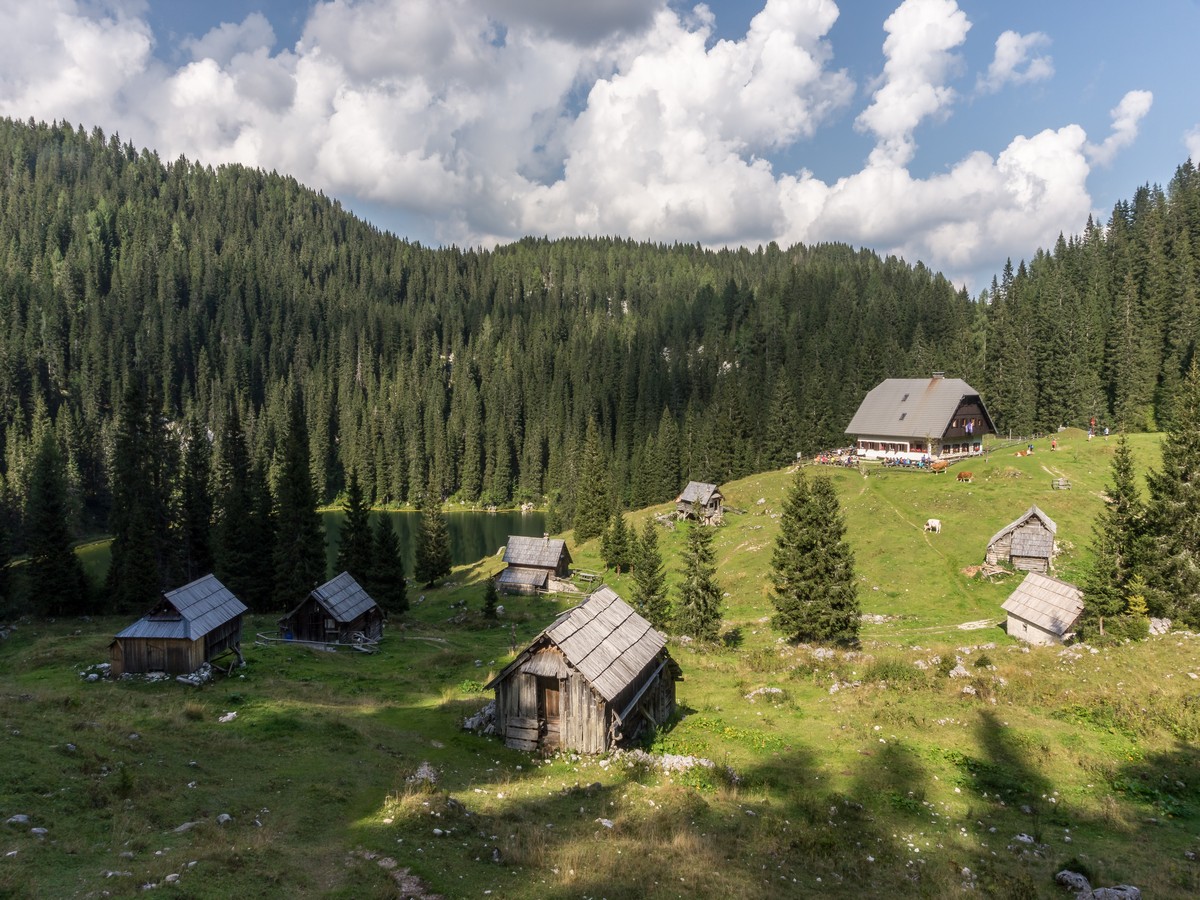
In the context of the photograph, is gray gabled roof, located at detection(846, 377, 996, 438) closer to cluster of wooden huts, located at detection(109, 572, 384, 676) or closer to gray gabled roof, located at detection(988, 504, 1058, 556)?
gray gabled roof, located at detection(988, 504, 1058, 556)

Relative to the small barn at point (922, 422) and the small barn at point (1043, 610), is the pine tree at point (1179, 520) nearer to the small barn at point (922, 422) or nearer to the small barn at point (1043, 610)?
the small barn at point (1043, 610)

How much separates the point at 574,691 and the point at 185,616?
24.0m

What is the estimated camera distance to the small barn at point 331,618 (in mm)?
48969

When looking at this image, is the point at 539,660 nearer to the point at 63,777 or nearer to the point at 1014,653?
the point at 63,777

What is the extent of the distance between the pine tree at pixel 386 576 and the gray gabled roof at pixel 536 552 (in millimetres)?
13866

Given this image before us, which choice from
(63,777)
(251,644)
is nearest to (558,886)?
(63,777)

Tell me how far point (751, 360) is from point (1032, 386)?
60243mm

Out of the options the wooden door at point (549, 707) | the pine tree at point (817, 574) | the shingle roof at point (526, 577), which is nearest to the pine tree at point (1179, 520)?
the pine tree at point (817, 574)

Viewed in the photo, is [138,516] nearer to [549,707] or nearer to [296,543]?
[296,543]

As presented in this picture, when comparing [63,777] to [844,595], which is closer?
[63,777]

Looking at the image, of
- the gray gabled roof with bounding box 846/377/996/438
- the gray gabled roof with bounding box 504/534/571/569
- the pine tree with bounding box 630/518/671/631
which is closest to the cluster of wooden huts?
the pine tree with bounding box 630/518/671/631

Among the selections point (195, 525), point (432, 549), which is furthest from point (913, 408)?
point (195, 525)

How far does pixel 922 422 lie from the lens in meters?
87.1

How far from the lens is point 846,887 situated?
1803cm
